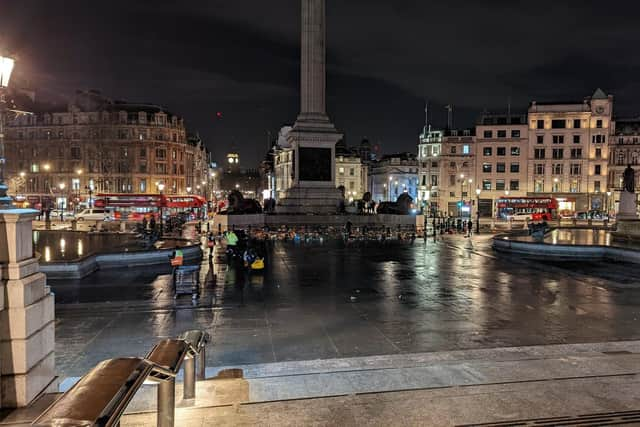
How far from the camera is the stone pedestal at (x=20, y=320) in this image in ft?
17.0

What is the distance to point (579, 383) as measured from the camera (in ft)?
21.3

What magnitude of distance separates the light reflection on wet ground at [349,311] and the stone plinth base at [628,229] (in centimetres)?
947

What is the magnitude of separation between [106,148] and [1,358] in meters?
89.4

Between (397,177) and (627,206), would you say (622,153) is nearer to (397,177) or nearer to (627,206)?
(397,177)

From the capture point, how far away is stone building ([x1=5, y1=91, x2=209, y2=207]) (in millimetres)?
87125

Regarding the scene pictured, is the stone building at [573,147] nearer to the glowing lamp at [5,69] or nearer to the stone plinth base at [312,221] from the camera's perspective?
the stone plinth base at [312,221]

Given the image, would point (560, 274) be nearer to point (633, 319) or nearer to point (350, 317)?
point (633, 319)

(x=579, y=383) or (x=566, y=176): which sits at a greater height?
(x=566, y=176)

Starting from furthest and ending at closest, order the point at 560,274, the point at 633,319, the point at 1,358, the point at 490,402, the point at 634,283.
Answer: the point at 560,274 → the point at 634,283 → the point at 633,319 → the point at 490,402 → the point at 1,358

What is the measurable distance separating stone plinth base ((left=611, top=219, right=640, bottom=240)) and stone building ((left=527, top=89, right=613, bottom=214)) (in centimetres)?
5576

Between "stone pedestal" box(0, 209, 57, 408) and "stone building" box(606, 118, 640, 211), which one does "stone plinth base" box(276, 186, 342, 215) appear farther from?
"stone building" box(606, 118, 640, 211)

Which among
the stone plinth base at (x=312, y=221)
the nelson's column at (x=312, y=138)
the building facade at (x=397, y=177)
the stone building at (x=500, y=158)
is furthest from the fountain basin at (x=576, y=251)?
the building facade at (x=397, y=177)

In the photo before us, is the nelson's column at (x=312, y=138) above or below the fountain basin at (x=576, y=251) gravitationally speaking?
above

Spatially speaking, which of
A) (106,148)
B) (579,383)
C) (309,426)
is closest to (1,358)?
(309,426)
